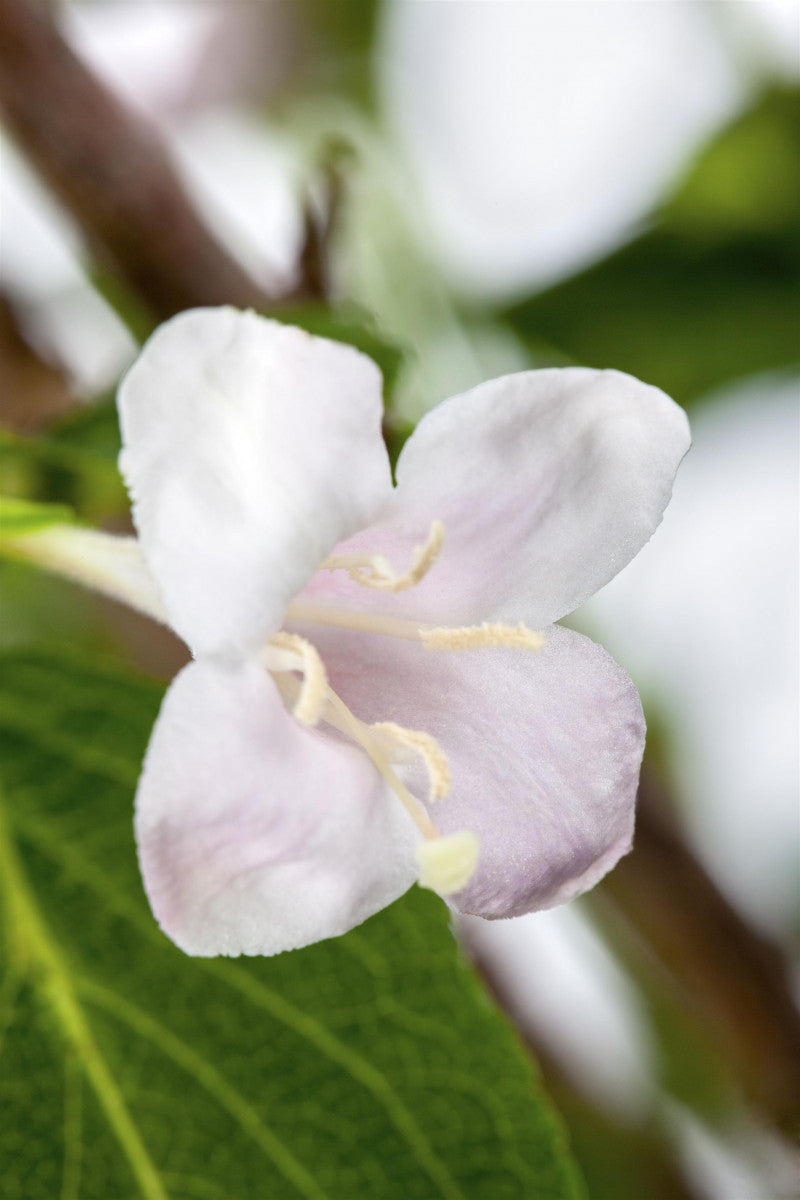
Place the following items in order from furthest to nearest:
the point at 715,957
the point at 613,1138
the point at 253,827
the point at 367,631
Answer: the point at 613,1138, the point at 715,957, the point at 367,631, the point at 253,827

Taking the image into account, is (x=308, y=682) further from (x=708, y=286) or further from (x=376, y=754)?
(x=708, y=286)

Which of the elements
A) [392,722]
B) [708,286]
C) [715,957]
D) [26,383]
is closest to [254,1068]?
[392,722]

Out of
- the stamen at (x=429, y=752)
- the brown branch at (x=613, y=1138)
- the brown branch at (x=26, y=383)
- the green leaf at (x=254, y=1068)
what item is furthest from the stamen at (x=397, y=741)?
the brown branch at (x=613, y=1138)

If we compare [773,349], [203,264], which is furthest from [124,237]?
[773,349]

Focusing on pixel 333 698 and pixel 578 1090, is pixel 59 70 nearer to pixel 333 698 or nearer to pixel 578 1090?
pixel 333 698

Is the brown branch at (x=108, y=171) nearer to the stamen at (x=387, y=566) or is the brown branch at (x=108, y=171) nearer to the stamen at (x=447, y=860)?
the stamen at (x=387, y=566)
